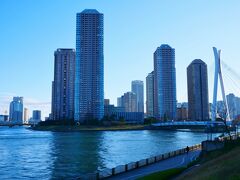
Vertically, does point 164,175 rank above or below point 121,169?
above

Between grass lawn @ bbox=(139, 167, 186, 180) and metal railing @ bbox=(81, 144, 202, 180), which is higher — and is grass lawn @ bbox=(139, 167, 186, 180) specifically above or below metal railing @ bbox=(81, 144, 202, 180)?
above

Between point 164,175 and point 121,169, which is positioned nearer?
point 164,175

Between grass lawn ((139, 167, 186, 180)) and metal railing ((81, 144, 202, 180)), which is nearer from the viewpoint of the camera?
grass lawn ((139, 167, 186, 180))

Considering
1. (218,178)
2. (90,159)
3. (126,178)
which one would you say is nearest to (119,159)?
(90,159)

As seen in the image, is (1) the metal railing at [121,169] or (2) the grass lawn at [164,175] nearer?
(2) the grass lawn at [164,175]

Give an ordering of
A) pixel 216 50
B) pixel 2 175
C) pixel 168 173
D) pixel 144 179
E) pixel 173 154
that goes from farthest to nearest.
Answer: pixel 216 50
pixel 173 154
pixel 2 175
pixel 168 173
pixel 144 179

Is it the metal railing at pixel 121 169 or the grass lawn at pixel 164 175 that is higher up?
the grass lawn at pixel 164 175

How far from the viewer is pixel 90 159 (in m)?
53.1

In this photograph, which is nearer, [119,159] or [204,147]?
[204,147]

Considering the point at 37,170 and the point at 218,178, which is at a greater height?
the point at 218,178

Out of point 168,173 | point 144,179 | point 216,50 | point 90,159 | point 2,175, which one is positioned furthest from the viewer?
point 216,50

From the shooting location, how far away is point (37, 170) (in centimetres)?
4284

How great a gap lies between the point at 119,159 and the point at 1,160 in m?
19.8

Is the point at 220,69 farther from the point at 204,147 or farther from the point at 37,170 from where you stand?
the point at 37,170
